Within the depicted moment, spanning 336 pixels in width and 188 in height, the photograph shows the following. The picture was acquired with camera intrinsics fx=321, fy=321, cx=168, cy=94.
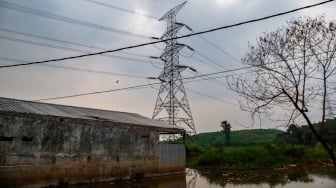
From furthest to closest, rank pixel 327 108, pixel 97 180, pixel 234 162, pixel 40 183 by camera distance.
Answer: pixel 234 162 < pixel 97 180 < pixel 40 183 < pixel 327 108

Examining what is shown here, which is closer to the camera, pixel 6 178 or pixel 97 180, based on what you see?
pixel 6 178

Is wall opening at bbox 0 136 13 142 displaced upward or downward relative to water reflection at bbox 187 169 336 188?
upward

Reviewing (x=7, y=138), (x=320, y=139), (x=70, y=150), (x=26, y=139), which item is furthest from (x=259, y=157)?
(x=320, y=139)

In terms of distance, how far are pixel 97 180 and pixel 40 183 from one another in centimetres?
358

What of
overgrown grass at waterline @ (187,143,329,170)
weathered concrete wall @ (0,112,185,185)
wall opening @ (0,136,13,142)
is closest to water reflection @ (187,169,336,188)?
weathered concrete wall @ (0,112,185,185)

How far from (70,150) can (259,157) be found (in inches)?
851

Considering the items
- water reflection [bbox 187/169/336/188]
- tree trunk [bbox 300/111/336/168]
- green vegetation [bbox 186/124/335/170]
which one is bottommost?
water reflection [bbox 187/169/336/188]

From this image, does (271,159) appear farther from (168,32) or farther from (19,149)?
(19,149)

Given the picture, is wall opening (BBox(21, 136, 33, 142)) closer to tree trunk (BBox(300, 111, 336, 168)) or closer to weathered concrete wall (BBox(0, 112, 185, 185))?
weathered concrete wall (BBox(0, 112, 185, 185))

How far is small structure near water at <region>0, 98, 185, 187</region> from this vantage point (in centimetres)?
1522

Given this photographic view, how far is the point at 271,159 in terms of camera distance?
32906 millimetres

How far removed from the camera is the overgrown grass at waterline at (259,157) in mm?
32375

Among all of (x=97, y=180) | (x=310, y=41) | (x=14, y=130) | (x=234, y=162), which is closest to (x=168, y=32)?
(x=234, y=162)

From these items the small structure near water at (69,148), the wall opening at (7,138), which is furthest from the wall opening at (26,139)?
the wall opening at (7,138)
